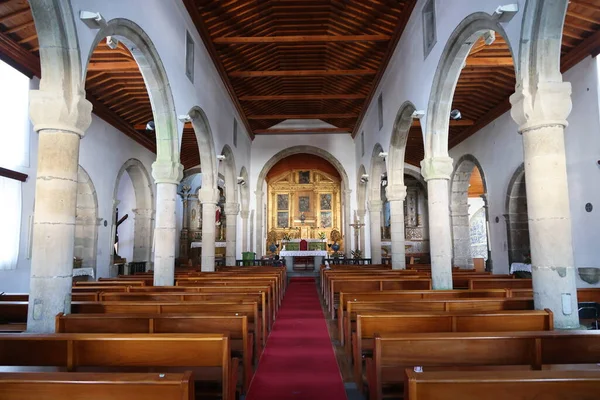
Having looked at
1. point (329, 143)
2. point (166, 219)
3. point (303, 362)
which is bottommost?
point (303, 362)

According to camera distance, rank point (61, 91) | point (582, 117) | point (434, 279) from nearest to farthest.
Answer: point (61, 91) → point (434, 279) → point (582, 117)

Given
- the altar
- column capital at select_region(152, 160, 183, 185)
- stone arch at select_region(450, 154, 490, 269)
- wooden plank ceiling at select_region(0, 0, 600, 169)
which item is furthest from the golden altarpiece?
column capital at select_region(152, 160, 183, 185)

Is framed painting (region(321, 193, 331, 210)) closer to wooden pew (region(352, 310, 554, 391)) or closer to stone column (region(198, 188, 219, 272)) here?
stone column (region(198, 188, 219, 272))

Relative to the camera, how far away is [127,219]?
1658 centimetres

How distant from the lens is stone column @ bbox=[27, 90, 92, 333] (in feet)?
13.9

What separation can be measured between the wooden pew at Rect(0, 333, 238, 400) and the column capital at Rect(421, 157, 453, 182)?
614 centimetres

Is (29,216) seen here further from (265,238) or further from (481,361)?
(265,238)

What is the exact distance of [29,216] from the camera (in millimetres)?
9078

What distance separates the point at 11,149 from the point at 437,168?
8961mm

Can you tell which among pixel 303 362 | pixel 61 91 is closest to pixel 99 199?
pixel 61 91

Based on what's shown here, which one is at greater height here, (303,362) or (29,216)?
(29,216)

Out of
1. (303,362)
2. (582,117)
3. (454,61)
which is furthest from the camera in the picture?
(582,117)

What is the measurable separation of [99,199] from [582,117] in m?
12.6

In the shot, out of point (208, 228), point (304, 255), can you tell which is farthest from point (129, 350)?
point (304, 255)
